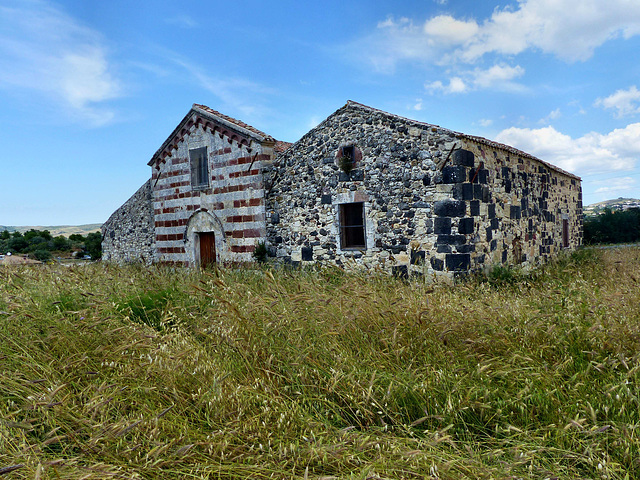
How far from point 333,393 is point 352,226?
683 centimetres

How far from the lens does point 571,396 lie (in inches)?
121

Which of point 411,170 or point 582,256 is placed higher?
point 411,170

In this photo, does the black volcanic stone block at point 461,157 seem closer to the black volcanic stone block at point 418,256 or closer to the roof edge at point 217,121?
the black volcanic stone block at point 418,256

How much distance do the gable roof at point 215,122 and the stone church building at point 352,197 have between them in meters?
0.03

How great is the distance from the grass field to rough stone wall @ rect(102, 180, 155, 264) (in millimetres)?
9851

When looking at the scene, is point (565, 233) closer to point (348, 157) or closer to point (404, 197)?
point (404, 197)

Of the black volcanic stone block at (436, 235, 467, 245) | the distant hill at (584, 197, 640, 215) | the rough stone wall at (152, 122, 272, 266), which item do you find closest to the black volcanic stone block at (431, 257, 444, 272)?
the black volcanic stone block at (436, 235, 467, 245)

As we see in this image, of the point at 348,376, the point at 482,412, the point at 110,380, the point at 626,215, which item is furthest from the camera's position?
the point at 626,215

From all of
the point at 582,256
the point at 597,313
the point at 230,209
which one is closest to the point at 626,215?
the point at 582,256

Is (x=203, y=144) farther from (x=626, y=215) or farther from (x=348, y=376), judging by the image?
(x=626, y=215)

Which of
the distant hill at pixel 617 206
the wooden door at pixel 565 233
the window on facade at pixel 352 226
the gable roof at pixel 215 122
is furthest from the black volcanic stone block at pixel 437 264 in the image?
the distant hill at pixel 617 206

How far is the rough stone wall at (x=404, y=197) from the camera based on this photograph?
28.3ft

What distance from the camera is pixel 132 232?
14867mm

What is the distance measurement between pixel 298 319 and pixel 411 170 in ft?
18.6
